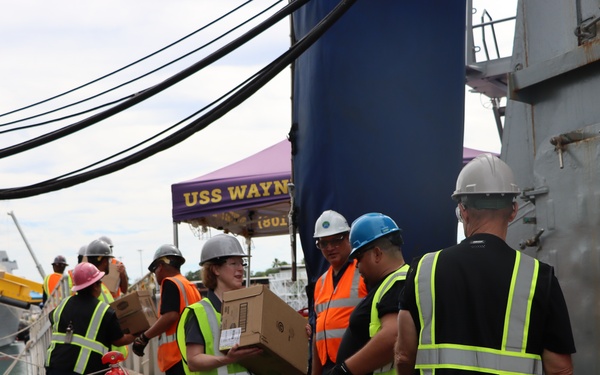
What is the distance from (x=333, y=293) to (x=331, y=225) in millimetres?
531

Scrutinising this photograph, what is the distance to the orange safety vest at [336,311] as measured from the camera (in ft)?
17.4

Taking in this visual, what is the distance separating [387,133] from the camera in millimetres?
6309

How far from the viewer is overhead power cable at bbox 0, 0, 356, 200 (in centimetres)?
492

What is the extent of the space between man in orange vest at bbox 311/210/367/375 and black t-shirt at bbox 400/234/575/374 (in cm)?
202

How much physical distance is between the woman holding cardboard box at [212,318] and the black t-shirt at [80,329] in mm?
2422

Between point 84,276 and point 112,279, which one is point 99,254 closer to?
point 84,276

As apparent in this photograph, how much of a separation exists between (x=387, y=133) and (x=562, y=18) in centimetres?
220

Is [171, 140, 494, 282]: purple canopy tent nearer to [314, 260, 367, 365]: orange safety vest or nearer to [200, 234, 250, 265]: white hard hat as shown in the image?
[314, 260, 367, 365]: orange safety vest

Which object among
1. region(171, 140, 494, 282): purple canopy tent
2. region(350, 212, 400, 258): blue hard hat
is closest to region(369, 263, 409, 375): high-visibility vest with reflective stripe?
region(350, 212, 400, 258): blue hard hat

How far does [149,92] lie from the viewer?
501cm

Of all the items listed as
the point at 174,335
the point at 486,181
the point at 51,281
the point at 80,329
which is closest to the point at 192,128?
the point at 486,181

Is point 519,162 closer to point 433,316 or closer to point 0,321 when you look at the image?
point 433,316

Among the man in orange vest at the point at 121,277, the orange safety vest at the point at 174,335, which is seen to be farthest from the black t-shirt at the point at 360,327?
the man in orange vest at the point at 121,277

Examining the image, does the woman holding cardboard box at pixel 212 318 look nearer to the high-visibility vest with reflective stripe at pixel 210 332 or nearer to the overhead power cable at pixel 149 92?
the high-visibility vest with reflective stripe at pixel 210 332
